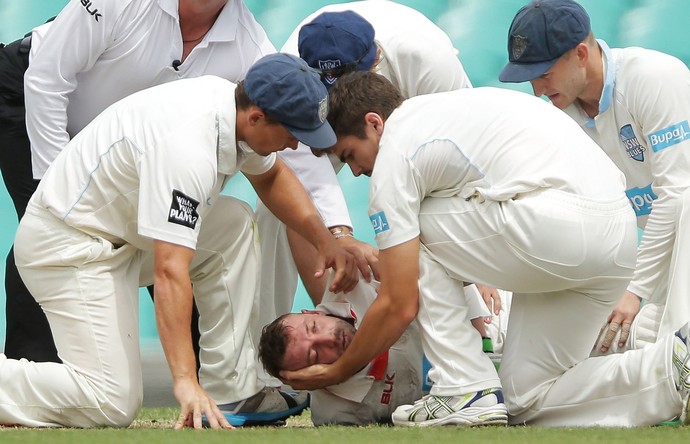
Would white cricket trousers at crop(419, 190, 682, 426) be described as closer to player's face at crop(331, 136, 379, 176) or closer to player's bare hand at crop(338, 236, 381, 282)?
player's face at crop(331, 136, 379, 176)

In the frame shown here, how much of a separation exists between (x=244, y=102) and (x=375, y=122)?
37cm

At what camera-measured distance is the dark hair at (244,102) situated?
133 inches

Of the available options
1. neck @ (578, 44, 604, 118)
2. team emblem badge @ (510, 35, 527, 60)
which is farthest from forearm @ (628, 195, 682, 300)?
team emblem badge @ (510, 35, 527, 60)

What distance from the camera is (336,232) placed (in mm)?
4055

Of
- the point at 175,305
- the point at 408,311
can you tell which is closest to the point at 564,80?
the point at 408,311

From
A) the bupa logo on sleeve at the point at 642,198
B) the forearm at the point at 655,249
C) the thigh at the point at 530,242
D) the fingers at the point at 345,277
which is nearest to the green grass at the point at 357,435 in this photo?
the thigh at the point at 530,242

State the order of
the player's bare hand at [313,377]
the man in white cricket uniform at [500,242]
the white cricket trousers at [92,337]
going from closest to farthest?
the man in white cricket uniform at [500,242], the white cricket trousers at [92,337], the player's bare hand at [313,377]

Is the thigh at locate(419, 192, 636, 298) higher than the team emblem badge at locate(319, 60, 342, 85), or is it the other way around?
the team emblem badge at locate(319, 60, 342, 85)

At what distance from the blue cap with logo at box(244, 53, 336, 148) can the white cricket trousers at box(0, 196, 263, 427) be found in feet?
1.90

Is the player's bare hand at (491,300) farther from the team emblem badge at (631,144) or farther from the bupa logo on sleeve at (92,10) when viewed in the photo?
the bupa logo on sleeve at (92,10)

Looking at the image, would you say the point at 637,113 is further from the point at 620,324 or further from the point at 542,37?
the point at 620,324

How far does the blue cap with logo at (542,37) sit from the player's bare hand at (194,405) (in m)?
1.43

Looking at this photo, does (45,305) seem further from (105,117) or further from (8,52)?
(8,52)

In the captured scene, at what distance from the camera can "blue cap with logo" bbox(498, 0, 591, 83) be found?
3926 millimetres
